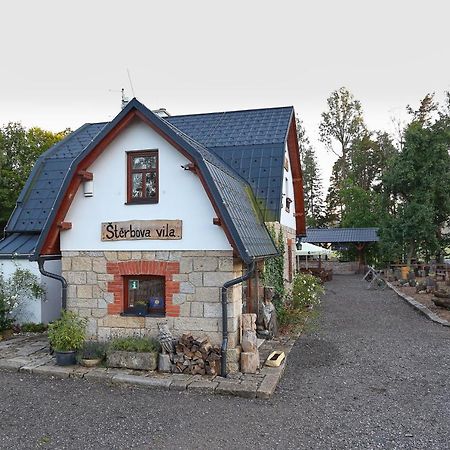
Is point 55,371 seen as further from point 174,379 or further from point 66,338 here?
point 174,379

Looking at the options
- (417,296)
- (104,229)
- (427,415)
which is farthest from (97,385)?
(417,296)

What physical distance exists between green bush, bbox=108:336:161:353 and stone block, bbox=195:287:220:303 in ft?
3.76

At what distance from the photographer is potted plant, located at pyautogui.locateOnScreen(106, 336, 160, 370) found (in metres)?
7.68

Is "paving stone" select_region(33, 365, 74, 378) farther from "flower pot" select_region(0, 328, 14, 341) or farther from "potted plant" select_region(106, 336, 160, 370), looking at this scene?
"flower pot" select_region(0, 328, 14, 341)

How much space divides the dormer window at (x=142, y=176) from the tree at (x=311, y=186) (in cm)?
4051

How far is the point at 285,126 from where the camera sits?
13133 mm

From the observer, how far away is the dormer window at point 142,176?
27.7 feet

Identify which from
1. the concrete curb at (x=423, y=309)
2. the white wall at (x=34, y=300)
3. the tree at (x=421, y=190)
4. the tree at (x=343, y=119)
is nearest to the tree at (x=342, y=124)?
the tree at (x=343, y=119)

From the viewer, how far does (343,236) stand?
3412 cm

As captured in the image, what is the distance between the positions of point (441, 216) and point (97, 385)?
88.4ft

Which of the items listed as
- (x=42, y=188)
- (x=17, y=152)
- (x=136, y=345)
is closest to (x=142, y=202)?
(x=136, y=345)

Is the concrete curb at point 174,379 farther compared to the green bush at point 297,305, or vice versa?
the green bush at point 297,305

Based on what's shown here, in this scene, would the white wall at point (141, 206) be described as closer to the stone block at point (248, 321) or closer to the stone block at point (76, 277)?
the stone block at point (76, 277)

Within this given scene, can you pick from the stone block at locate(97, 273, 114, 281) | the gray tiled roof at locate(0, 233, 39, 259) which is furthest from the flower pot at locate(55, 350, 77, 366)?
the gray tiled roof at locate(0, 233, 39, 259)
